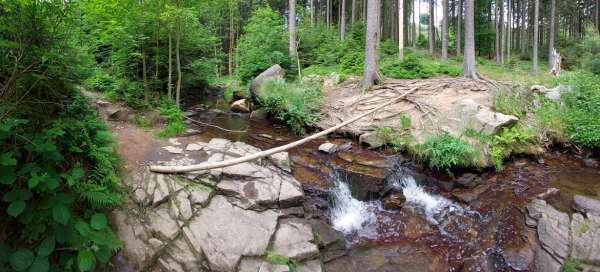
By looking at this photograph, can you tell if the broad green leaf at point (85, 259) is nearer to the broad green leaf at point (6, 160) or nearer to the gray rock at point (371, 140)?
the broad green leaf at point (6, 160)

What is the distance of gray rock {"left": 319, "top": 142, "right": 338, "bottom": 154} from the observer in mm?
7737

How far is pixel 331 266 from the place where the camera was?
427 centimetres

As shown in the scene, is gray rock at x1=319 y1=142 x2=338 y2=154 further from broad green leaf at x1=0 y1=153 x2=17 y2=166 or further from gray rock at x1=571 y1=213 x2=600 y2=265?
broad green leaf at x1=0 y1=153 x2=17 y2=166

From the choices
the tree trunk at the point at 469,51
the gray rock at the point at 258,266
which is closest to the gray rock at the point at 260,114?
the tree trunk at the point at 469,51

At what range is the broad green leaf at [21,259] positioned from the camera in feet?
8.57

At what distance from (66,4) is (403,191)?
5.82 meters

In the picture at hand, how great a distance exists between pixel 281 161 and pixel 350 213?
1596 mm

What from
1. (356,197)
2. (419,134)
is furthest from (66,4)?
(419,134)

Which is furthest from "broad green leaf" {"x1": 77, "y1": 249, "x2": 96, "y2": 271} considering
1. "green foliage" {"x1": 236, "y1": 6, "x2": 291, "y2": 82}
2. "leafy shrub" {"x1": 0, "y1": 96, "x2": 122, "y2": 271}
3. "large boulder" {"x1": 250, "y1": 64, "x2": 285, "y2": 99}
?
"green foliage" {"x1": 236, "y1": 6, "x2": 291, "y2": 82}

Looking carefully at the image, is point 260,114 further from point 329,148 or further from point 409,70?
point 409,70

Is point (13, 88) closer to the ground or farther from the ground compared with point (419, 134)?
farther from the ground

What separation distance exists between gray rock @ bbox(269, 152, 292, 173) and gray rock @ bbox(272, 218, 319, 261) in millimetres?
1508

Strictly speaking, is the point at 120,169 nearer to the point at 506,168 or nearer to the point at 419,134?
the point at 419,134

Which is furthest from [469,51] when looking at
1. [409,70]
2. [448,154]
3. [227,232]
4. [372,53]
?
[227,232]
